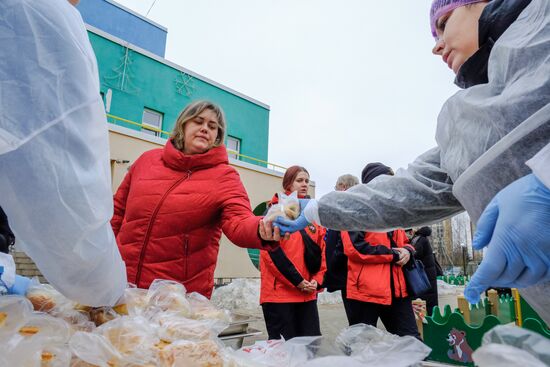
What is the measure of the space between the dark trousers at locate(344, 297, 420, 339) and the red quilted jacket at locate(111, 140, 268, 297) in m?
1.71

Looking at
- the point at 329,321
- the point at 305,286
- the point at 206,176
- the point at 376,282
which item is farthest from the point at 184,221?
the point at 329,321

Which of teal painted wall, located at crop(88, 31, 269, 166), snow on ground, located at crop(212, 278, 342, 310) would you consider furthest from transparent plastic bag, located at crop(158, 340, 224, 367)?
teal painted wall, located at crop(88, 31, 269, 166)

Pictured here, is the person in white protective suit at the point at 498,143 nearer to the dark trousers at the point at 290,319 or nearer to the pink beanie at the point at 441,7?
the pink beanie at the point at 441,7

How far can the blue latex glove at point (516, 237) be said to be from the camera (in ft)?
2.53

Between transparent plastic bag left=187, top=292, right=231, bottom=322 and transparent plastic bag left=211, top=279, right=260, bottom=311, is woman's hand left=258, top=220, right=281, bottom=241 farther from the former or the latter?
transparent plastic bag left=211, top=279, right=260, bottom=311

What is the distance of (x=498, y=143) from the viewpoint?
954mm

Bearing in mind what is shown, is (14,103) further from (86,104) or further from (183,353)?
(183,353)

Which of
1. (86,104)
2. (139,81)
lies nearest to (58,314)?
(86,104)

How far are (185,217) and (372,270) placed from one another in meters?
1.87

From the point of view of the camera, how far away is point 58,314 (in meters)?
0.94

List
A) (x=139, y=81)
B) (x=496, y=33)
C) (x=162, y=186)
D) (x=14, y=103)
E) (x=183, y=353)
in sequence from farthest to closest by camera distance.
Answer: (x=139, y=81) → (x=162, y=186) → (x=496, y=33) → (x=183, y=353) → (x=14, y=103)

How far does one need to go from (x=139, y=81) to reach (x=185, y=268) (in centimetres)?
1052

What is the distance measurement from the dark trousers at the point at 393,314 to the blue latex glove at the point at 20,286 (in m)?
2.41

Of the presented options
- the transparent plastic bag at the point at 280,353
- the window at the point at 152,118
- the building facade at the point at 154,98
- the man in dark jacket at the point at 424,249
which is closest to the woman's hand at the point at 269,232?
the transparent plastic bag at the point at 280,353
